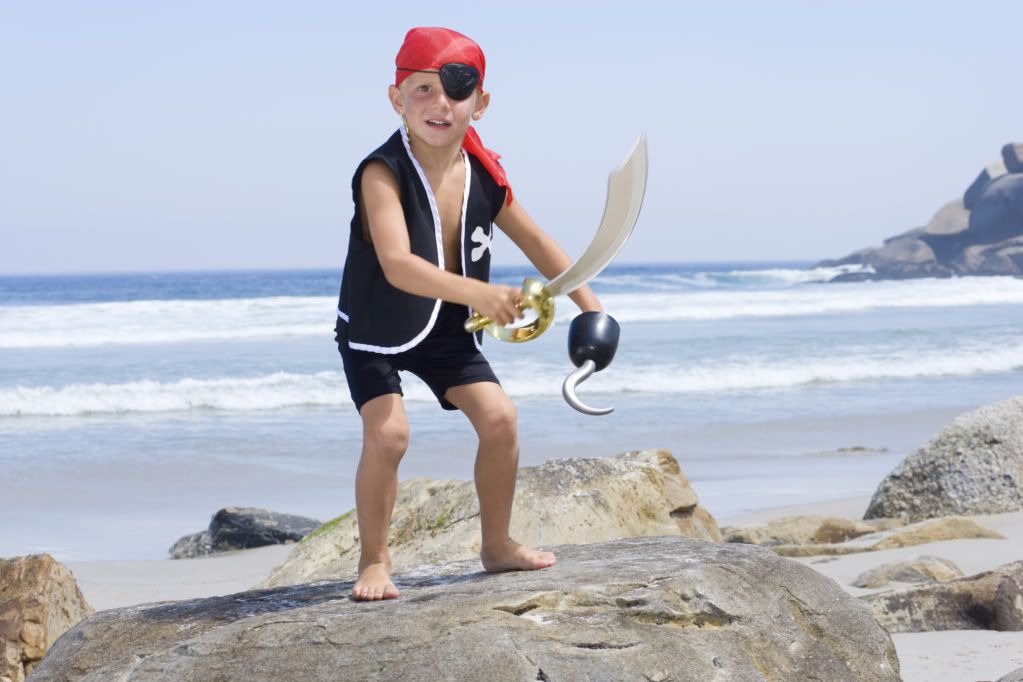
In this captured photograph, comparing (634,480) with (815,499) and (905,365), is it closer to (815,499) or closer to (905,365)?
(815,499)

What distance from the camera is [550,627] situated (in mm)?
3211

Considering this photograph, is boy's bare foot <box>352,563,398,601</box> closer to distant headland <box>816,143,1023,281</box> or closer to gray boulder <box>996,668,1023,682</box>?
gray boulder <box>996,668,1023,682</box>

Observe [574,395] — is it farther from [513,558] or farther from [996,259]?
[996,259]

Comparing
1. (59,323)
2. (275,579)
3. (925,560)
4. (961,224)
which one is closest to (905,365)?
(925,560)

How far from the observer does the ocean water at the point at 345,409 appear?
10.1 metres

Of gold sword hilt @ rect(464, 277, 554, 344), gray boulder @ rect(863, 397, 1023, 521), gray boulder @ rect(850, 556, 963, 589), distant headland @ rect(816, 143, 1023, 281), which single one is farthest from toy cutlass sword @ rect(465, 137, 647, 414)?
distant headland @ rect(816, 143, 1023, 281)

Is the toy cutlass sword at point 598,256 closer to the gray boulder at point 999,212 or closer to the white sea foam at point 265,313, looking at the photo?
the white sea foam at point 265,313

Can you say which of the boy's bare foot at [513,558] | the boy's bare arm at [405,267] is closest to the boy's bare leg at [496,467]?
the boy's bare foot at [513,558]

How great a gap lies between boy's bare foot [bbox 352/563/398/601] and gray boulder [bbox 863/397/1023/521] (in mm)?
5526

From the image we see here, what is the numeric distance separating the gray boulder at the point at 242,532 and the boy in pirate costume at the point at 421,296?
509cm

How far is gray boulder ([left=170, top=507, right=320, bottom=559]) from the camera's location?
849 centimetres

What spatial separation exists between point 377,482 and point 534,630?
71 cm

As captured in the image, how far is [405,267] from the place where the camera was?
3.26 meters

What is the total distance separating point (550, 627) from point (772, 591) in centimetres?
76
